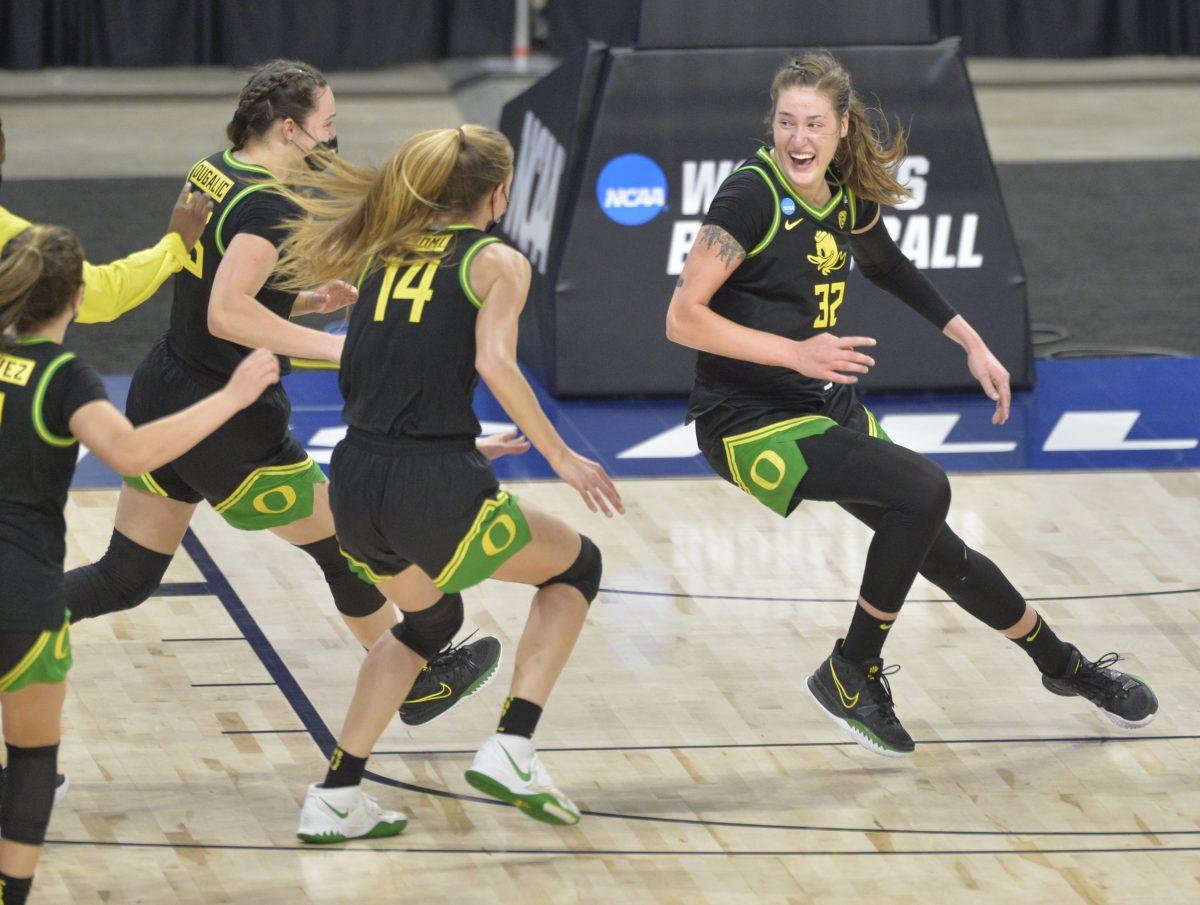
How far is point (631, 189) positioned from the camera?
25.2ft

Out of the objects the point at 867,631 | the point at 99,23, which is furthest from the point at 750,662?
the point at 99,23

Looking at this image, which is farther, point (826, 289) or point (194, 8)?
point (194, 8)

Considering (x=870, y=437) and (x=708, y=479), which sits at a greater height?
(x=870, y=437)

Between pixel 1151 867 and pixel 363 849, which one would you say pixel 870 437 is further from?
pixel 363 849

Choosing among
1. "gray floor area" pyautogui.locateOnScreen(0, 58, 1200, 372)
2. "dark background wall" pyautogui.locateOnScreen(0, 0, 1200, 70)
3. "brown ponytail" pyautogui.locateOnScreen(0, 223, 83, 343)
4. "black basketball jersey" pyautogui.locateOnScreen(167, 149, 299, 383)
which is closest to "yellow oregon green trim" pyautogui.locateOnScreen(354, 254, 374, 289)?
"black basketball jersey" pyautogui.locateOnScreen(167, 149, 299, 383)

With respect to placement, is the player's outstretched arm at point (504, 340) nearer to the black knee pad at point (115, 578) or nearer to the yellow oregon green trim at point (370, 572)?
the yellow oregon green trim at point (370, 572)

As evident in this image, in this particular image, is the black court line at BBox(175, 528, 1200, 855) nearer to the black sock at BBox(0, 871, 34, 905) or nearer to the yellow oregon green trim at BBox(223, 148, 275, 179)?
the black sock at BBox(0, 871, 34, 905)

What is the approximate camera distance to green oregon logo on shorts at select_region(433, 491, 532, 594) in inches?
155

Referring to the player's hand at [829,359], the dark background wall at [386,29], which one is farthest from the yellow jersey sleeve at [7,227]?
the dark background wall at [386,29]

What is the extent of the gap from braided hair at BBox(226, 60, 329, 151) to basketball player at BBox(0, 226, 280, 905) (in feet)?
3.18

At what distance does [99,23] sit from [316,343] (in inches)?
461

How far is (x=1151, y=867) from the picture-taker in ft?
13.4

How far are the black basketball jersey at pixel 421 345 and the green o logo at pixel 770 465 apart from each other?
0.85 m

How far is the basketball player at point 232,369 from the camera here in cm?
431
